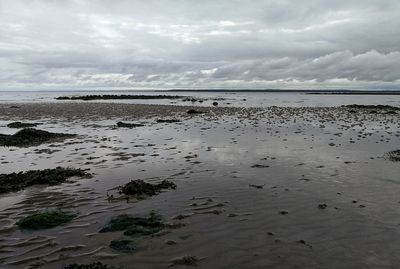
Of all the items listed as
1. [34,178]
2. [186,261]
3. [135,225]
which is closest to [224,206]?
[135,225]

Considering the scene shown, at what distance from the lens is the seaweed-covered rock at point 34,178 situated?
1173cm

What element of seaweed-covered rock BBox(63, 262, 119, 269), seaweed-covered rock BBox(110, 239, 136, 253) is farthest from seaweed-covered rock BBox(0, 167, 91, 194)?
seaweed-covered rock BBox(63, 262, 119, 269)

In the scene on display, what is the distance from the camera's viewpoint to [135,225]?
846cm

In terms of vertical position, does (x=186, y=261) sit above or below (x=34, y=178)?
below

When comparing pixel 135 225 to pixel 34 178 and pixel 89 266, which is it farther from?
pixel 34 178

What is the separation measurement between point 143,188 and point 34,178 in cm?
395

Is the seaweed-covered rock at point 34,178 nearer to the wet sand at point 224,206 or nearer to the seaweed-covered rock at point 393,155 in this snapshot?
the wet sand at point 224,206

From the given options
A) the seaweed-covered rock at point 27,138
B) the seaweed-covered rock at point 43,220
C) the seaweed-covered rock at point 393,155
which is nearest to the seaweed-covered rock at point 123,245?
the seaweed-covered rock at point 43,220

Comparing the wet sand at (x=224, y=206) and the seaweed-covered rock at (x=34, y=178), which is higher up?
the seaweed-covered rock at (x=34, y=178)

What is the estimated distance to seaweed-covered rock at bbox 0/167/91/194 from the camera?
11727 mm

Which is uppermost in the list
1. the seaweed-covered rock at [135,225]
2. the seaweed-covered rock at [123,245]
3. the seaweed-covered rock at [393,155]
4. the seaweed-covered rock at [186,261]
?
the seaweed-covered rock at [393,155]

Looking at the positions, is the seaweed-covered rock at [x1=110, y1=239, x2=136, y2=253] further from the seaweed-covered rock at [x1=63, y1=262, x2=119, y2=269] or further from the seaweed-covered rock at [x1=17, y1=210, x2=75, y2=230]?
the seaweed-covered rock at [x1=17, y1=210, x2=75, y2=230]

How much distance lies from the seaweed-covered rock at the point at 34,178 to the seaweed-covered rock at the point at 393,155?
12959 millimetres

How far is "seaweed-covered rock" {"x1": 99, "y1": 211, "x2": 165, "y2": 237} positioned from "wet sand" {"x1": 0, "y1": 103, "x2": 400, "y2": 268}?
25 centimetres
